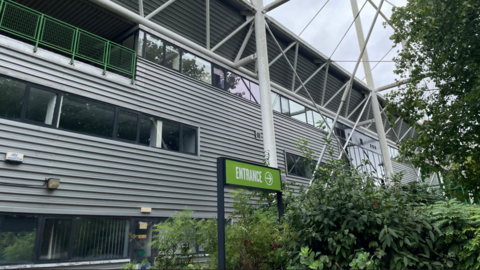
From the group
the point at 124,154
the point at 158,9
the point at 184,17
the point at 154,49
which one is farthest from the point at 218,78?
the point at 124,154

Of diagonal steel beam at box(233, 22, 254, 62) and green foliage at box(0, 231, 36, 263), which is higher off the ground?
diagonal steel beam at box(233, 22, 254, 62)

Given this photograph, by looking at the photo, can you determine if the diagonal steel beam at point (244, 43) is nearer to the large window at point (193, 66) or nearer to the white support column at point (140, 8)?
the large window at point (193, 66)

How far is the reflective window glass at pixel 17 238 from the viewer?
249 inches

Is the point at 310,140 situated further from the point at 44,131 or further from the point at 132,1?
the point at 44,131

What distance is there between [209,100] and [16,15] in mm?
6562

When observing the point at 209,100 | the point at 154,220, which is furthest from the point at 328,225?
the point at 209,100

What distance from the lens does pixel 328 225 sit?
462 centimetres

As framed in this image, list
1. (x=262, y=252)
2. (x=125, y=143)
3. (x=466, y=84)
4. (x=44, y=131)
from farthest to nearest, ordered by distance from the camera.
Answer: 1. (x=125, y=143)
2. (x=466, y=84)
3. (x=44, y=131)
4. (x=262, y=252)

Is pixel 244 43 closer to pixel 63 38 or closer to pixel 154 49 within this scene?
pixel 154 49

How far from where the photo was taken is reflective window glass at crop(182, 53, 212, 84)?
38.7 feet

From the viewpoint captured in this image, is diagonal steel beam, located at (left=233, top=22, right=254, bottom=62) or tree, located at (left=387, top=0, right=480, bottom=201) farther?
diagonal steel beam, located at (left=233, top=22, right=254, bottom=62)

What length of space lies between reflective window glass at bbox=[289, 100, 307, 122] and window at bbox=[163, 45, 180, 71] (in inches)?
300

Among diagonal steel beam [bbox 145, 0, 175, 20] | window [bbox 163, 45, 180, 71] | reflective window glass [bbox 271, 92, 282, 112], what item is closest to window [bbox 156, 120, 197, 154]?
window [bbox 163, 45, 180, 71]

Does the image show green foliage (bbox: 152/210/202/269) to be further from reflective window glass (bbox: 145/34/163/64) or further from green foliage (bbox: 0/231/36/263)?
reflective window glass (bbox: 145/34/163/64)
